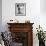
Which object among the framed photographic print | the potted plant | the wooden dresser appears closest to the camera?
the potted plant

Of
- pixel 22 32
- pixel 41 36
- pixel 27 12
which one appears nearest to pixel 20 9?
pixel 27 12

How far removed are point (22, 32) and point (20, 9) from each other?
2.96ft

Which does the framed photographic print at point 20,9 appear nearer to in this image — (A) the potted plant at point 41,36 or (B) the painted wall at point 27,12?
(B) the painted wall at point 27,12

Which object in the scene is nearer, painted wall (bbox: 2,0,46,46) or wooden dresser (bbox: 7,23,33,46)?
wooden dresser (bbox: 7,23,33,46)

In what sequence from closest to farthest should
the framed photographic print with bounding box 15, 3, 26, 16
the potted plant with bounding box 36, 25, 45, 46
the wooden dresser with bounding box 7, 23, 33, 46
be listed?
the potted plant with bounding box 36, 25, 45, 46
the wooden dresser with bounding box 7, 23, 33, 46
the framed photographic print with bounding box 15, 3, 26, 16

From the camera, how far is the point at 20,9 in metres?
5.62

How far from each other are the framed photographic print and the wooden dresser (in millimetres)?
464

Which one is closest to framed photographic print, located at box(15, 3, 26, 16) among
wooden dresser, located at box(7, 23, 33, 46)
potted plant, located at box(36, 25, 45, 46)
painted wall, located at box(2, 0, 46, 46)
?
painted wall, located at box(2, 0, 46, 46)

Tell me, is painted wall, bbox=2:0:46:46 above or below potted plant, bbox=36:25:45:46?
above

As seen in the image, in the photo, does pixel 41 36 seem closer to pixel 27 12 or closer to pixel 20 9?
pixel 27 12

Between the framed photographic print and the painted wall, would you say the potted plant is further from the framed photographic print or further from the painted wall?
the framed photographic print

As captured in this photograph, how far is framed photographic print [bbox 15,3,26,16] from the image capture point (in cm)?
561

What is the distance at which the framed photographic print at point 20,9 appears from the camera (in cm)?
561

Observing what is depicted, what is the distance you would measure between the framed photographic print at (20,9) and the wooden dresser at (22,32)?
0.46 m
